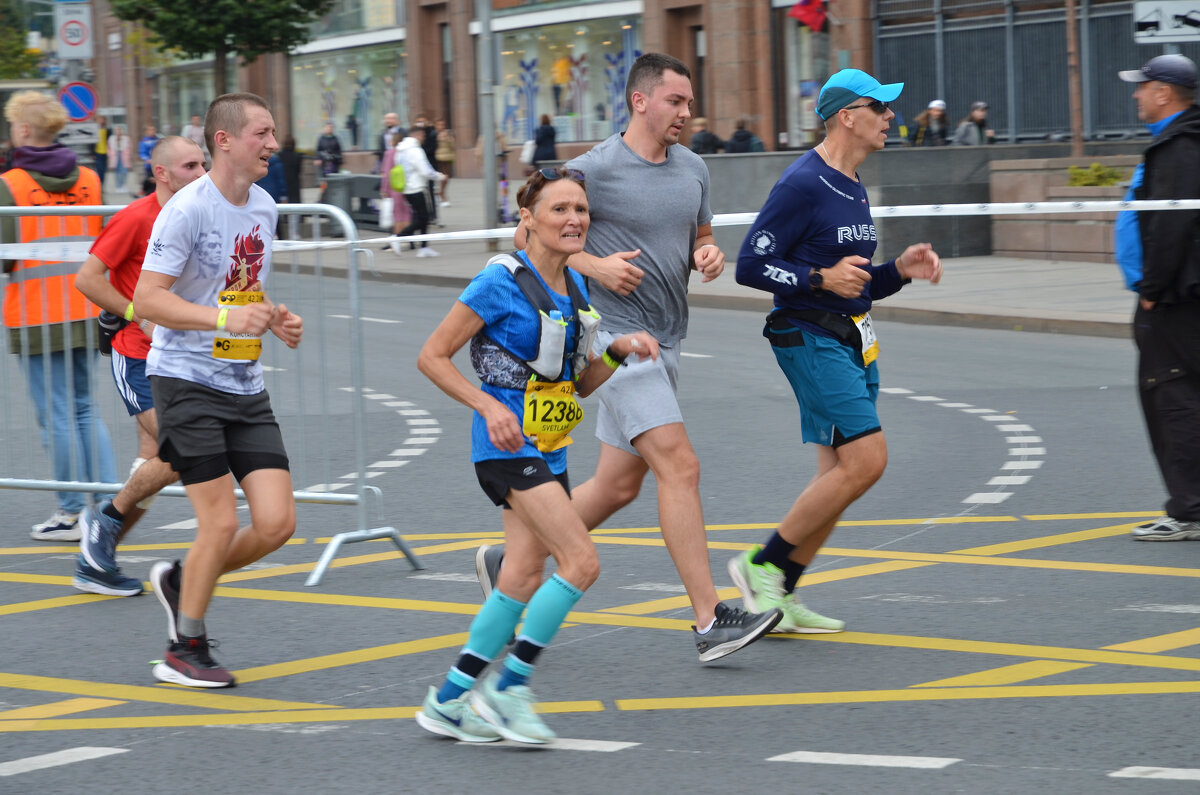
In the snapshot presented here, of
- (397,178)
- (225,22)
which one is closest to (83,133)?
(397,178)

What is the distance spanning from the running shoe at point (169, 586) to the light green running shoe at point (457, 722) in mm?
1178

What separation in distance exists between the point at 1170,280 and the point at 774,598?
2603mm

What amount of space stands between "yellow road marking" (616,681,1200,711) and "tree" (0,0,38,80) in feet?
184

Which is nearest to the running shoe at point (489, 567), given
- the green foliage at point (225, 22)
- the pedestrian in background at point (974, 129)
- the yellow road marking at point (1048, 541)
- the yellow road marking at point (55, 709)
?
the yellow road marking at point (55, 709)

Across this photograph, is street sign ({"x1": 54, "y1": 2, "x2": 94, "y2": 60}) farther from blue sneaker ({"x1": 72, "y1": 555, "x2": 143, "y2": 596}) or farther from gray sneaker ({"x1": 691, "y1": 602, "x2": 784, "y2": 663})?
gray sneaker ({"x1": 691, "y1": 602, "x2": 784, "y2": 663})

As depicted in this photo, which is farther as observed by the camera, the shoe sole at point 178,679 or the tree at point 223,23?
the tree at point 223,23

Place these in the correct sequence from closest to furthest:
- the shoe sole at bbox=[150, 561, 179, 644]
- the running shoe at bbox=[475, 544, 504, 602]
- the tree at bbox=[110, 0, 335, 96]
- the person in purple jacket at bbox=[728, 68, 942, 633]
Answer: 1. the shoe sole at bbox=[150, 561, 179, 644]
2. the person in purple jacket at bbox=[728, 68, 942, 633]
3. the running shoe at bbox=[475, 544, 504, 602]
4. the tree at bbox=[110, 0, 335, 96]

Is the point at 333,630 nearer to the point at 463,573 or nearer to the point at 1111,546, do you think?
the point at 463,573

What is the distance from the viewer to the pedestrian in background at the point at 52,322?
8.01 metres

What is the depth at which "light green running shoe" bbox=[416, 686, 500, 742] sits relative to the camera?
4.70 meters

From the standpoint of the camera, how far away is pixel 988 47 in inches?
1228

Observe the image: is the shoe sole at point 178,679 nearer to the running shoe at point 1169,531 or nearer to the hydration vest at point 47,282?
the hydration vest at point 47,282

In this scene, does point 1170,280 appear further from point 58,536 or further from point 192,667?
point 58,536

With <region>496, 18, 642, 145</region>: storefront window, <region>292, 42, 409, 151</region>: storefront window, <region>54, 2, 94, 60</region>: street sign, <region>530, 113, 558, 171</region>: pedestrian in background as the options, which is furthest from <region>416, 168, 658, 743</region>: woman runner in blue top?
<region>292, 42, 409, 151</region>: storefront window
